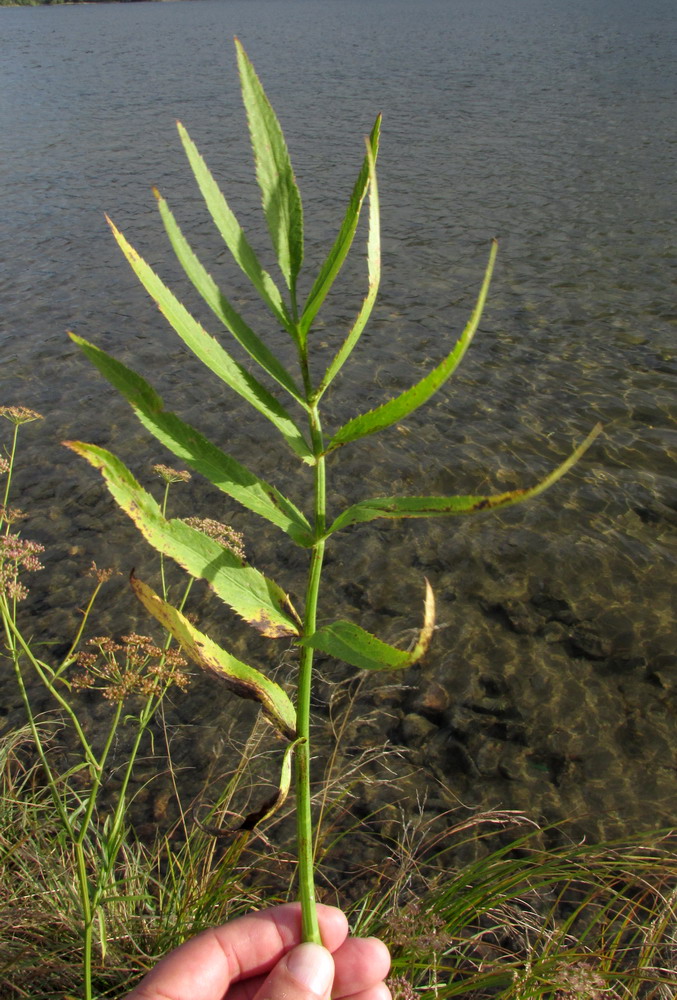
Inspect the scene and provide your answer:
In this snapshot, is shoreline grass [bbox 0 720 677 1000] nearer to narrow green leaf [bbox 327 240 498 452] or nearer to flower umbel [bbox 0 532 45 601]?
flower umbel [bbox 0 532 45 601]

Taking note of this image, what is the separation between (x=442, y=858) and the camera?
3.37 meters

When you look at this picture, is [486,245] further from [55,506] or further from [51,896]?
[51,896]

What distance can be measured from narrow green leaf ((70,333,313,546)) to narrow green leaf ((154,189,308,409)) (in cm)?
14

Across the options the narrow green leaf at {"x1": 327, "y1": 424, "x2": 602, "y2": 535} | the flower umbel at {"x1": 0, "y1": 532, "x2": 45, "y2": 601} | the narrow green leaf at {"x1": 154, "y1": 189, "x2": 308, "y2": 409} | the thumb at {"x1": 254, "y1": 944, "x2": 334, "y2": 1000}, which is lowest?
the thumb at {"x1": 254, "y1": 944, "x2": 334, "y2": 1000}

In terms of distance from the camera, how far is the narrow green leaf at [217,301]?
3.70 ft

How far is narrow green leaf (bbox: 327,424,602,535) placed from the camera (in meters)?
0.85

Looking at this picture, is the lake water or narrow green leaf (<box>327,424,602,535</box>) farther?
the lake water


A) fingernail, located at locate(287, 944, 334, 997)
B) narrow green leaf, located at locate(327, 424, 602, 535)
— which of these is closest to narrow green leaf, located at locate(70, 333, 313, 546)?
narrow green leaf, located at locate(327, 424, 602, 535)

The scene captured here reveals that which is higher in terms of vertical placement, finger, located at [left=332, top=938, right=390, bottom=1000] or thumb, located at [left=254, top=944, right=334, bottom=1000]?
thumb, located at [left=254, top=944, right=334, bottom=1000]

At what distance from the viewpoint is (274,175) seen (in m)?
1.10

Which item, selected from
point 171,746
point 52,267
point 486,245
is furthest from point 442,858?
point 52,267

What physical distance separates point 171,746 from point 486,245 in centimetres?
680

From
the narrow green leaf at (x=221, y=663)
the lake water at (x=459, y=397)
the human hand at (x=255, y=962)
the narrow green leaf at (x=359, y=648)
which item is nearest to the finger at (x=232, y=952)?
the human hand at (x=255, y=962)

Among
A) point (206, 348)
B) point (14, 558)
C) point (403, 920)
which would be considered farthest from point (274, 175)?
point (403, 920)
